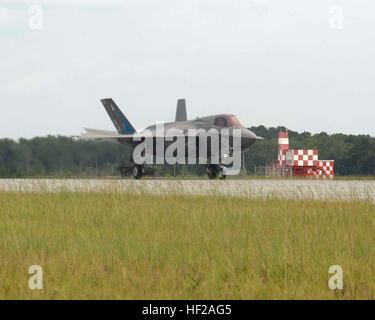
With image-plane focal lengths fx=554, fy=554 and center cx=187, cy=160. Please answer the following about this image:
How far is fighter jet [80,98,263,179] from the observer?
23.1 meters

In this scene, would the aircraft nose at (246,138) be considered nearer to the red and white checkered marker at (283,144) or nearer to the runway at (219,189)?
the runway at (219,189)

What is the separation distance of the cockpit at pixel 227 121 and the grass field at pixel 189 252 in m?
13.1

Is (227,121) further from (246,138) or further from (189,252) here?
(189,252)

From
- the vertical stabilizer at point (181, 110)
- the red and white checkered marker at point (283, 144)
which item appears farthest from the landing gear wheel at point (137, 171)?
the red and white checkered marker at point (283, 144)

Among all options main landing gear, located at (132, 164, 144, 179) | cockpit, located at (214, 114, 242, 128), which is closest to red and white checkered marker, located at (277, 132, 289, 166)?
main landing gear, located at (132, 164, 144, 179)

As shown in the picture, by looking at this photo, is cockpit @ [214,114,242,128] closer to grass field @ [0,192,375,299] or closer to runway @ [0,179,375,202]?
runway @ [0,179,375,202]

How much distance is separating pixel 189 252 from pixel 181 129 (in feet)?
64.0

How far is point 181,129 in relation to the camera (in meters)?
25.5

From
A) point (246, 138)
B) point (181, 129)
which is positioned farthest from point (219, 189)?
point (181, 129)

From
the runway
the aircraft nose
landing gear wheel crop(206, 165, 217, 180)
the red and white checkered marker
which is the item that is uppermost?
the red and white checkered marker

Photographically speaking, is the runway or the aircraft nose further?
the aircraft nose

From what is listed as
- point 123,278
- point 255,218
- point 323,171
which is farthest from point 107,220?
point 323,171

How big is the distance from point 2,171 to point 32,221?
13.6m
